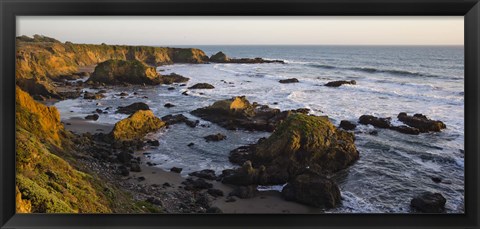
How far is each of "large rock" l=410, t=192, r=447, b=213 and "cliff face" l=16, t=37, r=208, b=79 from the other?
36.5ft

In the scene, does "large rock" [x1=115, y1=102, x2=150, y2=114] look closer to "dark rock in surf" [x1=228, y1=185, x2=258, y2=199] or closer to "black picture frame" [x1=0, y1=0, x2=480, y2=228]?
Answer: "dark rock in surf" [x1=228, y1=185, x2=258, y2=199]

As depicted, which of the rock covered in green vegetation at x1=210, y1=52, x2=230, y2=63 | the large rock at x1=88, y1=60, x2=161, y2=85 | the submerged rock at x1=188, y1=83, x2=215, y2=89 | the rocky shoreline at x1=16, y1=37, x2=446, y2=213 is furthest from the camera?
the rock covered in green vegetation at x1=210, y1=52, x2=230, y2=63

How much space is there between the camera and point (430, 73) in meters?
18.0

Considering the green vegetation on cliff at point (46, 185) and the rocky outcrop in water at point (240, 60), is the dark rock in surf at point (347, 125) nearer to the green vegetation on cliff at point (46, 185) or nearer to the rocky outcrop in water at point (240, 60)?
the green vegetation on cliff at point (46, 185)

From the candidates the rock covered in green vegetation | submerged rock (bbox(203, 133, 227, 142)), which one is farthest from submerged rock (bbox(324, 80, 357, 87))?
submerged rock (bbox(203, 133, 227, 142))

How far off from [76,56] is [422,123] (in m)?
14.5

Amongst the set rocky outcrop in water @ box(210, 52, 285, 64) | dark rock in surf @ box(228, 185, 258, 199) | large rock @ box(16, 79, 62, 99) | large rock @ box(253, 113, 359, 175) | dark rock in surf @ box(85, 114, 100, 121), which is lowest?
dark rock in surf @ box(228, 185, 258, 199)

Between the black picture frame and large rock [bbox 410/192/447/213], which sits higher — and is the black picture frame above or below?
above

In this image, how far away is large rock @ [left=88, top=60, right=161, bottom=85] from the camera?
16438 millimetres

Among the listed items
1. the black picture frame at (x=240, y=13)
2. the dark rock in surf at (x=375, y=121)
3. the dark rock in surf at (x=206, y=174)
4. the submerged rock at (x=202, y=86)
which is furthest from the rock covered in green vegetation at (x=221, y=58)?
the black picture frame at (x=240, y=13)

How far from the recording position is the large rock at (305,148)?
7.88m

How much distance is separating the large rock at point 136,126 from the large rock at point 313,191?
4694 millimetres
